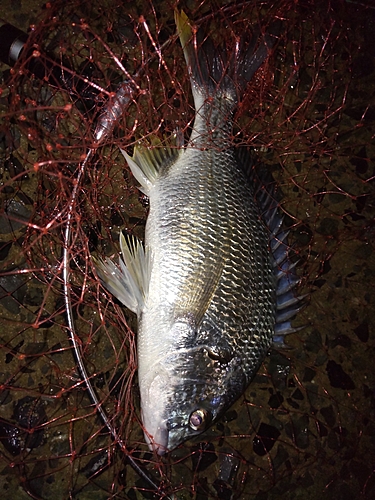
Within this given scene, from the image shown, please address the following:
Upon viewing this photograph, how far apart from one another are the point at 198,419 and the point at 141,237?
38.3 inches

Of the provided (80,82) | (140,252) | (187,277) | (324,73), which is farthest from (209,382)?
(324,73)

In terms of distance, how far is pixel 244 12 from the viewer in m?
2.54

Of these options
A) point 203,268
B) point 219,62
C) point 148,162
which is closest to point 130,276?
point 203,268

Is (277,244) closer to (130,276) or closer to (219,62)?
(130,276)

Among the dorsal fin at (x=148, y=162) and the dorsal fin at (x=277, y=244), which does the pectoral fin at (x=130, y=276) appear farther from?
the dorsal fin at (x=277, y=244)

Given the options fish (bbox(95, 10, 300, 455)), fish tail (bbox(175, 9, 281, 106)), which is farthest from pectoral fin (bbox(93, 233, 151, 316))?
fish tail (bbox(175, 9, 281, 106))

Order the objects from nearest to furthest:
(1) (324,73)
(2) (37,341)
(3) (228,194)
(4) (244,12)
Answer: (3) (228,194) < (2) (37,341) < (4) (244,12) < (1) (324,73)

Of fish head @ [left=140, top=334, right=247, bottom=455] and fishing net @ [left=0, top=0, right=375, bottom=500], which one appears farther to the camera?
fishing net @ [left=0, top=0, right=375, bottom=500]

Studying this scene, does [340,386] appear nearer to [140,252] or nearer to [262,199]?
[262,199]

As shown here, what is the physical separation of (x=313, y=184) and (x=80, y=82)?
1.40 meters

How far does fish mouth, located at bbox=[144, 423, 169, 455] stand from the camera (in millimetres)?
1995

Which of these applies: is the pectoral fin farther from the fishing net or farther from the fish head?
the fish head

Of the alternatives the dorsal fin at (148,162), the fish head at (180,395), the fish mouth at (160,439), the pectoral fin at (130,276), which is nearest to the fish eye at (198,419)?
the fish head at (180,395)

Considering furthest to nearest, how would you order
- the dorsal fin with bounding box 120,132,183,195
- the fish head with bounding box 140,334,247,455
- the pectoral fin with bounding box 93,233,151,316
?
the dorsal fin with bounding box 120,132,183,195 → the pectoral fin with bounding box 93,233,151,316 → the fish head with bounding box 140,334,247,455
